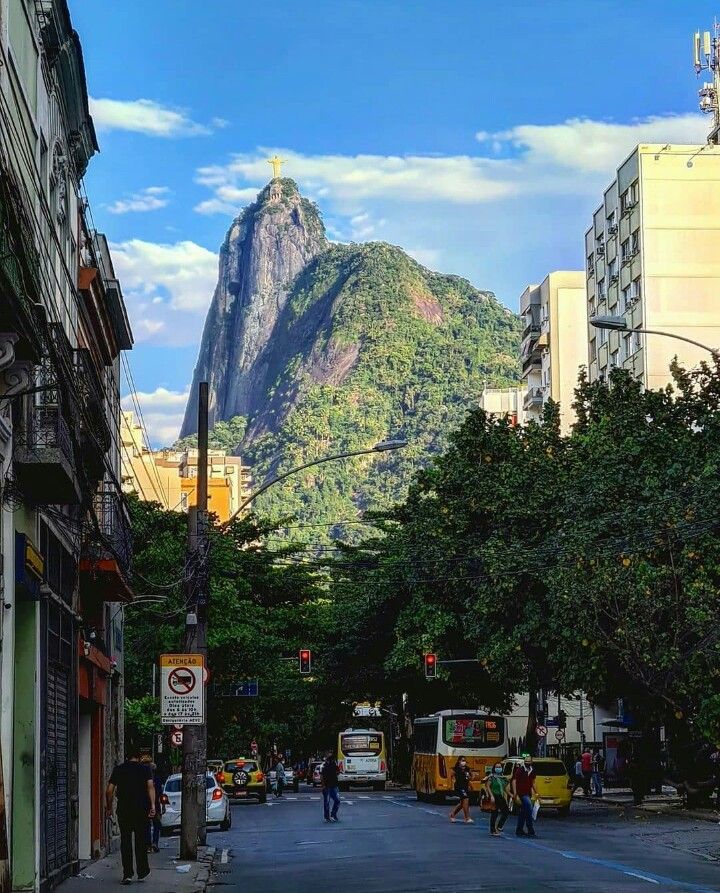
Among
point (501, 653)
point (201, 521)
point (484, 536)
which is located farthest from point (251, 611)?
point (201, 521)

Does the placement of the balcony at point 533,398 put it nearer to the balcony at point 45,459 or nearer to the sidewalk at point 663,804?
the sidewalk at point 663,804

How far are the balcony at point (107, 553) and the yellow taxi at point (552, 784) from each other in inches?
683

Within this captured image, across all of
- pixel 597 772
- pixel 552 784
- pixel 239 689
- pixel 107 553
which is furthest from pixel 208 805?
pixel 597 772

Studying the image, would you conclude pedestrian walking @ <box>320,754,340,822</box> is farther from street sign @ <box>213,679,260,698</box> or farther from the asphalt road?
street sign @ <box>213,679,260,698</box>

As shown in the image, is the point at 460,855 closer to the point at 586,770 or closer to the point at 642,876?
the point at 642,876

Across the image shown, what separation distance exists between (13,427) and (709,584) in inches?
962

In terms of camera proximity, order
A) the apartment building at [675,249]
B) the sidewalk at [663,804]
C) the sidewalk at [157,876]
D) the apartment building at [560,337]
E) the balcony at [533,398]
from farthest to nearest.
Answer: the balcony at [533,398]
the apartment building at [560,337]
the apartment building at [675,249]
the sidewalk at [663,804]
the sidewalk at [157,876]

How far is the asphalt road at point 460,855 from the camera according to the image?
20.7 m

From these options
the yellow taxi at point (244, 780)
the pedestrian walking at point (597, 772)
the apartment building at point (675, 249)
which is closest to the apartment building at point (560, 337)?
the apartment building at point (675, 249)

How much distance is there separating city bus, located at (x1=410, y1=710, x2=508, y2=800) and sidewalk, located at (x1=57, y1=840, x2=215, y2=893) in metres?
26.7

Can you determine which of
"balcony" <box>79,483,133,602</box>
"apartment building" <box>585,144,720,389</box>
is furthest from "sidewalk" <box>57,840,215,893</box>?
"apartment building" <box>585,144,720,389</box>

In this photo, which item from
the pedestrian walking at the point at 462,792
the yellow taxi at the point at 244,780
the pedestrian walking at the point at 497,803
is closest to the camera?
the pedestrian walking at the point at 497,803

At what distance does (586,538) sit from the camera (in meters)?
41.1

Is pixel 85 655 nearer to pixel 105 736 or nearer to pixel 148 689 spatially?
pixel 105 736
